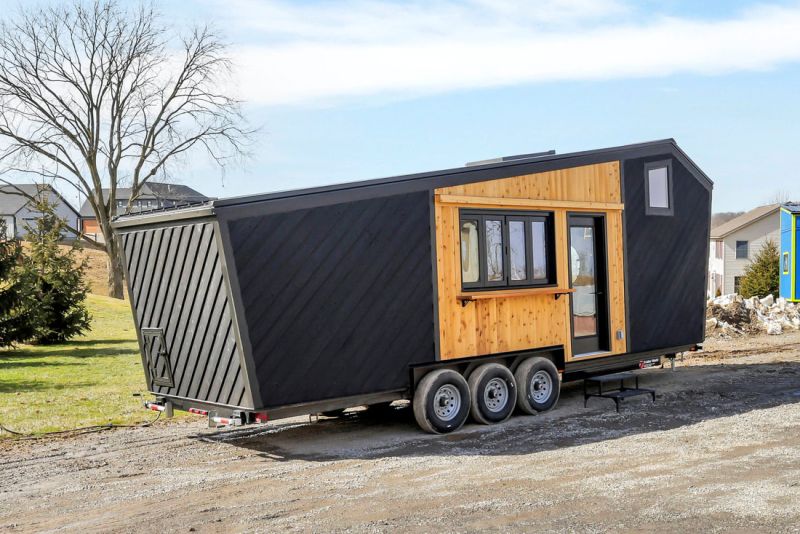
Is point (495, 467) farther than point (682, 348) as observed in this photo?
No

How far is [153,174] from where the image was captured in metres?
40.2

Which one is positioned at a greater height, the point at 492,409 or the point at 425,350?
the point at 425,350

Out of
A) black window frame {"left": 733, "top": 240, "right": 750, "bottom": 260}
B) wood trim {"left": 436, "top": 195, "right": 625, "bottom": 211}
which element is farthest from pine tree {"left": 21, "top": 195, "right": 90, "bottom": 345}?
black window frame {"left": 733, "top": 240, "right": 750, "bottom": 260}

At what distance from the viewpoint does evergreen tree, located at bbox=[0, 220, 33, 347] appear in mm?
20297

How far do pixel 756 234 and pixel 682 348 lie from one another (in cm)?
4490

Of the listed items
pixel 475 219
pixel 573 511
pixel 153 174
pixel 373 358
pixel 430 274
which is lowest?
pixel 573 511

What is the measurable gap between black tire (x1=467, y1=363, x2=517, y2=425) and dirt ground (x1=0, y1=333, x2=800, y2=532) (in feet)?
0.64

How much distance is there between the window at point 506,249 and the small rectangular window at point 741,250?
47.8 meters

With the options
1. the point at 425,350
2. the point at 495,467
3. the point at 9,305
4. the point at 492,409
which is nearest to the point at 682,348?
the point at 492,409

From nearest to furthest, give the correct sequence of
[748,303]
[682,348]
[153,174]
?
1. [682,348]
2. [748,303]
3. [153,174]

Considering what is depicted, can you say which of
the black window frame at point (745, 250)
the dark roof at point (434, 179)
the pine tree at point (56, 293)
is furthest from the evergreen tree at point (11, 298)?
the black window frame at point (745, 250)

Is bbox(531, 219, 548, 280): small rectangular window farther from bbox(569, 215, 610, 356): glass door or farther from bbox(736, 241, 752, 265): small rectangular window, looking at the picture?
bbox(736, 241, 752, 265): small rectangular window

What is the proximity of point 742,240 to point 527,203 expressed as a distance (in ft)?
159

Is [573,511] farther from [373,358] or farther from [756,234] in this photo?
[756,234]
